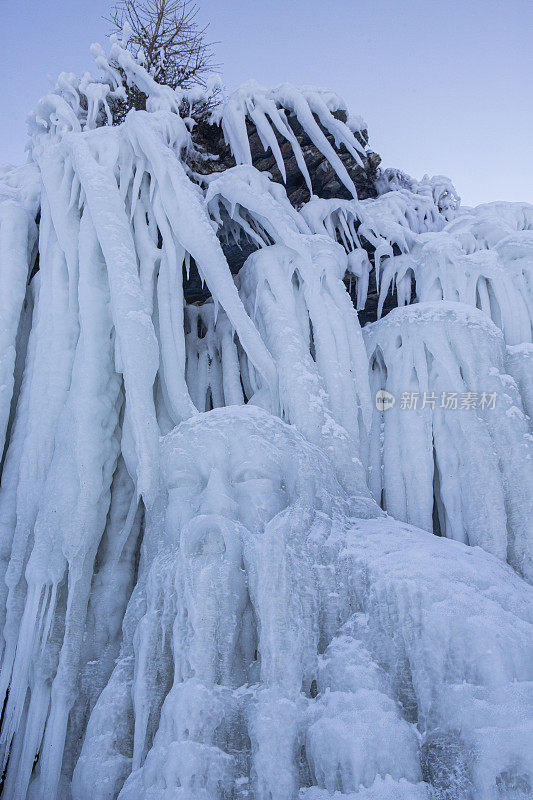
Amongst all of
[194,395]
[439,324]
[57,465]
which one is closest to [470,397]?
[439,324]

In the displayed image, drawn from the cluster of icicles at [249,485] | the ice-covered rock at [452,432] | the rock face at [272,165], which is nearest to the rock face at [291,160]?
the rock face at [272,165]

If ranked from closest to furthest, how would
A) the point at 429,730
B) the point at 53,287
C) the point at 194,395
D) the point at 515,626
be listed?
the point at 429,730, the point at 515,626, the point at 53,287, the point at 194,395

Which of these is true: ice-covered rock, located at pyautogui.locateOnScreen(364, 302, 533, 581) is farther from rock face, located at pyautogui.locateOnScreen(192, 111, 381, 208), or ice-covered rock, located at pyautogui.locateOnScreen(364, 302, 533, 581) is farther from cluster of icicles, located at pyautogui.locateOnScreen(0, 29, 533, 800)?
rock face, located at pyautogui.locateOnScreen(192, 111, 381, 208)

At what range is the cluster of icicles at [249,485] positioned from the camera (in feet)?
10.9

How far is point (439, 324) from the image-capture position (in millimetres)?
6156

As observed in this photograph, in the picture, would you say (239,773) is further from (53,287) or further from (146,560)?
(53,287)

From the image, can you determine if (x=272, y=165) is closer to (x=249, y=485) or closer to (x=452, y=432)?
(x=452, y=432)

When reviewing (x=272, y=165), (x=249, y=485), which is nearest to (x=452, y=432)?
(x=249, y=485)

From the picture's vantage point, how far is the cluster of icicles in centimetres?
331

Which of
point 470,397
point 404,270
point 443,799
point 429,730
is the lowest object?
point 443,799

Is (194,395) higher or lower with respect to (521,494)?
higher

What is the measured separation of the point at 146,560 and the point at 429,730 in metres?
2.13

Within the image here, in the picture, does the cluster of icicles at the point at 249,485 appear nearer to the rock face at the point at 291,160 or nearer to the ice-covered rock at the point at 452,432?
the ice-covered rock at the point at 452,432

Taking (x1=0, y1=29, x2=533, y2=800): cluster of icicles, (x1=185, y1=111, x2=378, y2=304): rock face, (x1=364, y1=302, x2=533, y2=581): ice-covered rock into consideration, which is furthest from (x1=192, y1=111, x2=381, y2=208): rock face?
(x1=364, y1=302, x2=533, y2=581): ice-covered rock
